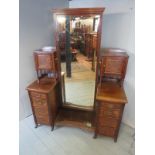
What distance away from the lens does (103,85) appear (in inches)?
77.3

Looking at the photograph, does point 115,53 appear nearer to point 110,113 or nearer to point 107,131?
point 110,113

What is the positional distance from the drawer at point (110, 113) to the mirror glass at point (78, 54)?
356mm

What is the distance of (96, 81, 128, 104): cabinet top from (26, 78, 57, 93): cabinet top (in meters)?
0.63

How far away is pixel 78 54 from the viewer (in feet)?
6.19

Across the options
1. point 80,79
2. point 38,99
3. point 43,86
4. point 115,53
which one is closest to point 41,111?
point 38,99

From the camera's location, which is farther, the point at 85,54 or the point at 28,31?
the point at 28,31

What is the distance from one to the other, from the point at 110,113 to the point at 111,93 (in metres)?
0.24

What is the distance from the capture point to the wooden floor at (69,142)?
5.93 ft

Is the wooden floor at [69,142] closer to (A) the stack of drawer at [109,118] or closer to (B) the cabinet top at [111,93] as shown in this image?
(A) the stack of drawer at [109,118]

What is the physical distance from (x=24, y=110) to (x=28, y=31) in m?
1.22

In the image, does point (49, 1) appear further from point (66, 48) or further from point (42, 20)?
point (66, 48)
